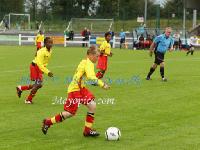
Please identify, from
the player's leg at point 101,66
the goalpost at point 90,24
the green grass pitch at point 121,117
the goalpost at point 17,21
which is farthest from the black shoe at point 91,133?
the goalpost at point 17,21

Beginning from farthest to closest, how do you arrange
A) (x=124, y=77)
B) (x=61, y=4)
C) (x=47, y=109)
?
(x=61, y=4) < (x=124, y=77) < (x=47, y=109)

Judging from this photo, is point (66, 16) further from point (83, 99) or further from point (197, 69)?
point (83, 99)

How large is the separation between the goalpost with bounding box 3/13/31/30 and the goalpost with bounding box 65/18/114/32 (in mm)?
6289

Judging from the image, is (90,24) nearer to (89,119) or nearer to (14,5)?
(14,5)

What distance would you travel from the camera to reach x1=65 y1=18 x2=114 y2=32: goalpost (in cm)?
6786

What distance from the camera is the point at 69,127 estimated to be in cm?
1098

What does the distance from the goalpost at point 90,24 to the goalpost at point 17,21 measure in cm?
629

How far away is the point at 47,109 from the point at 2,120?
1.88 m

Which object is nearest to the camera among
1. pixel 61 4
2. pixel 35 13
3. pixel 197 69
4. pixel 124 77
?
pixel 124 77

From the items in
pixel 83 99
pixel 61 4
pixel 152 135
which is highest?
pixel 61 4

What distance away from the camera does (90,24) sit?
226 ft

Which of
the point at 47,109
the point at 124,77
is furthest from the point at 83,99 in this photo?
the point at 124,77

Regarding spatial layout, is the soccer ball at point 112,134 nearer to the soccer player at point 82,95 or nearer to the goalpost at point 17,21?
the soccer player at point 82,95

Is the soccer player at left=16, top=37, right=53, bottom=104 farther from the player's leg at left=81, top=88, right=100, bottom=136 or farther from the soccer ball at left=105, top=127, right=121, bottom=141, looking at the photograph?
the soccer ball at left=105, top=127, right=121, bottom=141
